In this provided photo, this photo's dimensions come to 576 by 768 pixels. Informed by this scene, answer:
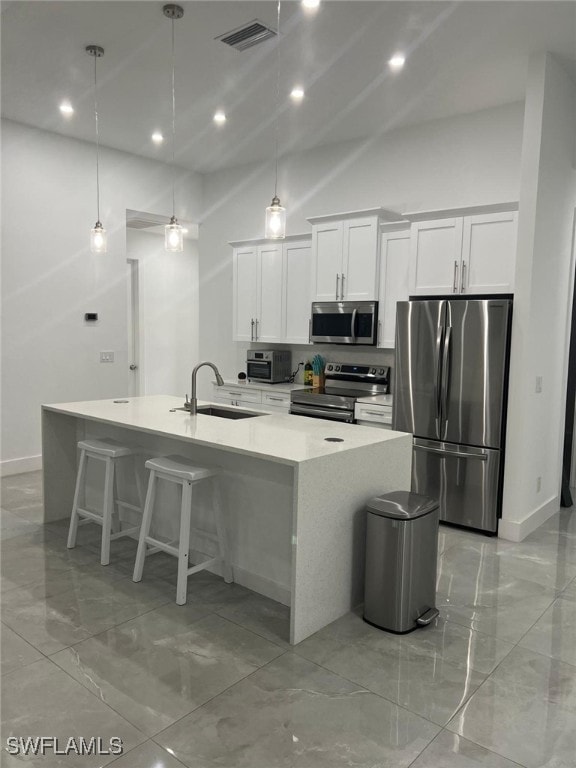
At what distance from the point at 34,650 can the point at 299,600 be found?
45.7 inches

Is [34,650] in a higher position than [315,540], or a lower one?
lower

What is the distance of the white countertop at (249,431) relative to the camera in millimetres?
2643

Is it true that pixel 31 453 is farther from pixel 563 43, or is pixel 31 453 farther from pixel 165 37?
pixel 563 43

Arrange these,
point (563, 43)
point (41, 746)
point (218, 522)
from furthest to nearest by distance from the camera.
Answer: point (563, 43) → point (218, 522) → point (41, 746)

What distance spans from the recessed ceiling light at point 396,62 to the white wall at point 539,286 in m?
0.83

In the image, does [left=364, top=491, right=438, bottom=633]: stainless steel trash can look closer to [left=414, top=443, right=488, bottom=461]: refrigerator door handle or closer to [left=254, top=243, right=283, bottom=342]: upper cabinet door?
[left=414, top=443, right=488, bottom=461]: refrigerator door handle

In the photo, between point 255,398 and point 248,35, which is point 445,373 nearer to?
point 255,398

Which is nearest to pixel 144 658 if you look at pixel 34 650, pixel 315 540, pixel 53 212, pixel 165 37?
pixel 34 650

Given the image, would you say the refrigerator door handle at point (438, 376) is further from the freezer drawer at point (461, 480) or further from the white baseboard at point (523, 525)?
the white baseboard at point (523, 525)

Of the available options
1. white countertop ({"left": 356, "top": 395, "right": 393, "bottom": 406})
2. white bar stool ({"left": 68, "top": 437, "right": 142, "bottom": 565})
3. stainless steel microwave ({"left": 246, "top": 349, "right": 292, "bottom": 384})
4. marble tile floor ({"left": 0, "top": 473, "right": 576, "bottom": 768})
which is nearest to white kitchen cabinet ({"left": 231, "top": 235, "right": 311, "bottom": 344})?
stainless steel microwave ({"left": 246, "top": 349, "right": 292, "bottom": 384})

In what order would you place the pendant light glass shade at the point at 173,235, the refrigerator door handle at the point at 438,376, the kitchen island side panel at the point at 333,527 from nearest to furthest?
the kitchen island side panel at the point at 333,527 < the pendant light glass shade at the point at 173,235 < the refrigerator door handle at the point at 438,376

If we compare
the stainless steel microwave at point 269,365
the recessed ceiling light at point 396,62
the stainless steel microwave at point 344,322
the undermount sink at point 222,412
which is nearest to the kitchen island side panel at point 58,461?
the undermount sink at point 222,412

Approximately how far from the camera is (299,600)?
2551 millimetres

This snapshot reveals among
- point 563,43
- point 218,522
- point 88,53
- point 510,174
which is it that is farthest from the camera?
point 510,174
